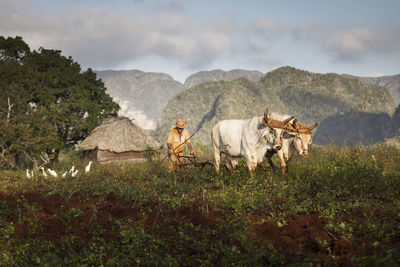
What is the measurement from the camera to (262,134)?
8.62m

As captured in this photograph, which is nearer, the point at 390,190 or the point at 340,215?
the point at 340,215

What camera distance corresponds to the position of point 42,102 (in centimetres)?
2134

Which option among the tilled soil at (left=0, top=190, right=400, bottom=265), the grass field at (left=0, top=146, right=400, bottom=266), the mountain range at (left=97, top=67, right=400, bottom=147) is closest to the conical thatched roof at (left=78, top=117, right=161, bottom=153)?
the grass field at (left=0, top=146, right=400, bottom=266)

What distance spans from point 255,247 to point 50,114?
19.9m

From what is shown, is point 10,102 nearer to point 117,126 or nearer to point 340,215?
point 117,126

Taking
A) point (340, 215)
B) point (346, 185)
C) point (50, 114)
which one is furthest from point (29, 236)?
point (50, 114)

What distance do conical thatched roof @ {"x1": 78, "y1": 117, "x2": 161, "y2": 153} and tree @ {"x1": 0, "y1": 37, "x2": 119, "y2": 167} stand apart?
105 inches

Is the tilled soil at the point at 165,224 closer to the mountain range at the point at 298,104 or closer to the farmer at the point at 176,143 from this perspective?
the farmer at the point at 176,143

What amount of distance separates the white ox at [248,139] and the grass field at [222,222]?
0.55 metres

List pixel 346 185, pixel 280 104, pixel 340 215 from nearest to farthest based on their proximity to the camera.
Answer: pixel 340 215, pixel 346 185, pixel 280 104

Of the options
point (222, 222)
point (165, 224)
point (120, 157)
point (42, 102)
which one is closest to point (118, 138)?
point (120, 157)

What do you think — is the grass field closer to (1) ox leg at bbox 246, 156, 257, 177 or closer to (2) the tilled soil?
(2) the tilled soil

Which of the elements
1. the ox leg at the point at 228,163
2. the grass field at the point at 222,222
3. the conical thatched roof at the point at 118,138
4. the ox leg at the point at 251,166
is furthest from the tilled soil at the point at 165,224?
the conical thatched roof at the point at 118,138

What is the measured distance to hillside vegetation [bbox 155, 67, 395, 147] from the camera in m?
106
